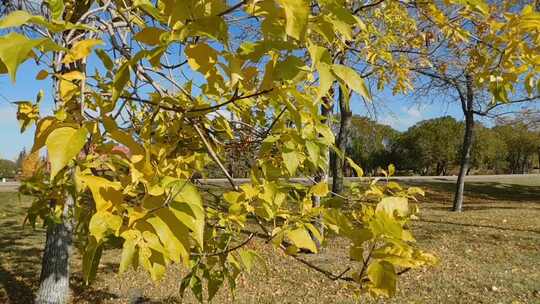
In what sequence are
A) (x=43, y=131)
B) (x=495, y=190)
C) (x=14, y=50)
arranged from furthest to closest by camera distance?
1. (x=495, y=190)
2. (x=43, y=131)
3. (x=14, y=50)

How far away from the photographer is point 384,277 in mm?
881

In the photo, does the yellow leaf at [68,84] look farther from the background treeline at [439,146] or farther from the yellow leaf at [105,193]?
the background treeline at [439,146]

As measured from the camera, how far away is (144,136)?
117 centimetres

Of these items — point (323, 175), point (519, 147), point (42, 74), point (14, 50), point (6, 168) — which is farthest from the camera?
point (519, 147)

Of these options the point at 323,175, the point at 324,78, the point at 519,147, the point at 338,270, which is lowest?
the point at 338,270

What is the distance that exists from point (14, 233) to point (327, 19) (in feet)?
32.5

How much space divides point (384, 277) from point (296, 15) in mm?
567

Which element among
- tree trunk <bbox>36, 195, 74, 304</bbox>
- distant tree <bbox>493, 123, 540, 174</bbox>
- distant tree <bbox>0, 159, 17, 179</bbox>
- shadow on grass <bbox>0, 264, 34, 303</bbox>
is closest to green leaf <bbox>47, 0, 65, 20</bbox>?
tree trunk <bbox>36, 195, 74, 304</bbox>

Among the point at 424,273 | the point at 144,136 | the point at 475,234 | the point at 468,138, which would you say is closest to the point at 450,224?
the point at 475,234

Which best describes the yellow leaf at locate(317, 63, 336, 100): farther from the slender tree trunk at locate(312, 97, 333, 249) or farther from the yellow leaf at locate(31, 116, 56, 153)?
the slender tree trunk at locate(312, 97, 333, 249)

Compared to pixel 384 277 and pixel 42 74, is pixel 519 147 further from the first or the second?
pixel 42 74

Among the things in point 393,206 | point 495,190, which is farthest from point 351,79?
point 495,190

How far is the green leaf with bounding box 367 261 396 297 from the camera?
88cm

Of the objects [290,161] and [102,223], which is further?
[290,161]
